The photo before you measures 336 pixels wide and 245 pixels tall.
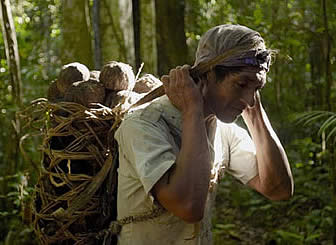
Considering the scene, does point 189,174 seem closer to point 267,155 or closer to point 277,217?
point 267,155

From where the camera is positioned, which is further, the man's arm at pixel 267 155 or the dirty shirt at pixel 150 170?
the man's arm at pixel 267 155

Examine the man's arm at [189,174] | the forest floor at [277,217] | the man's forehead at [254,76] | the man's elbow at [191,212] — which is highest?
the man's forehead at [254,76]

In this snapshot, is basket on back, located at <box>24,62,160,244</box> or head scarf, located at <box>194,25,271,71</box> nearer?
head scarf, located at <box>194,25,271,71</box>

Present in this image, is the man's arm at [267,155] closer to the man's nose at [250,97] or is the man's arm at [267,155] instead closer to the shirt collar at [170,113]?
the man's nose at [250,97]

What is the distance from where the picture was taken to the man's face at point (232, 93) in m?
2.15

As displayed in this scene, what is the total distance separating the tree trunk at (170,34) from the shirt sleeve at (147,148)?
3168 mm

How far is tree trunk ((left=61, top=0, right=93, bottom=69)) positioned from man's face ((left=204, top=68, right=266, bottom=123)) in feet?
5.67

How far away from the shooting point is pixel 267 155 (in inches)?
95.9

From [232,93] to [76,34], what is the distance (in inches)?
74.9

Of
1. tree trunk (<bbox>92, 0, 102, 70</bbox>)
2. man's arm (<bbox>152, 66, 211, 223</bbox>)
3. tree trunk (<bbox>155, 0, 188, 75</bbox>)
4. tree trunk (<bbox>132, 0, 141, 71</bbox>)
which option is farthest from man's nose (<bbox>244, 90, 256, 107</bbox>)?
tree trunk (<bbox>155, 0, 188, 75</bbox>)

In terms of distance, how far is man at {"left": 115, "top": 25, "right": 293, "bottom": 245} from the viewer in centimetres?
194

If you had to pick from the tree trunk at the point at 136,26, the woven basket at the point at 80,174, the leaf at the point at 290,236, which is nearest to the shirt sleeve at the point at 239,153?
the woven basket at the point at 80,174

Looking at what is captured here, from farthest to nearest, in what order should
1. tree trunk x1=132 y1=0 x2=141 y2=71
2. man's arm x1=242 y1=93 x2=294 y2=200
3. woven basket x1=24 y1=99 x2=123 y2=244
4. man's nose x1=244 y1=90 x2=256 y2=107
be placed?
tree trunk x1=132 y1=0 x2=141 y2=71, man's arm x1=242 y1=93 x2=294 y2=200, woven basket x1=24 y1=99 x2=123 y2=244, man's nose x1=244 y1=90 x2=256 y2=107

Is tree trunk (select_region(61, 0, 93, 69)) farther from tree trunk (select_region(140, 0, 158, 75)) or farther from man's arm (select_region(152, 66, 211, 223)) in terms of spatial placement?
man's arm (select_region(152, 66, 211, 223))
